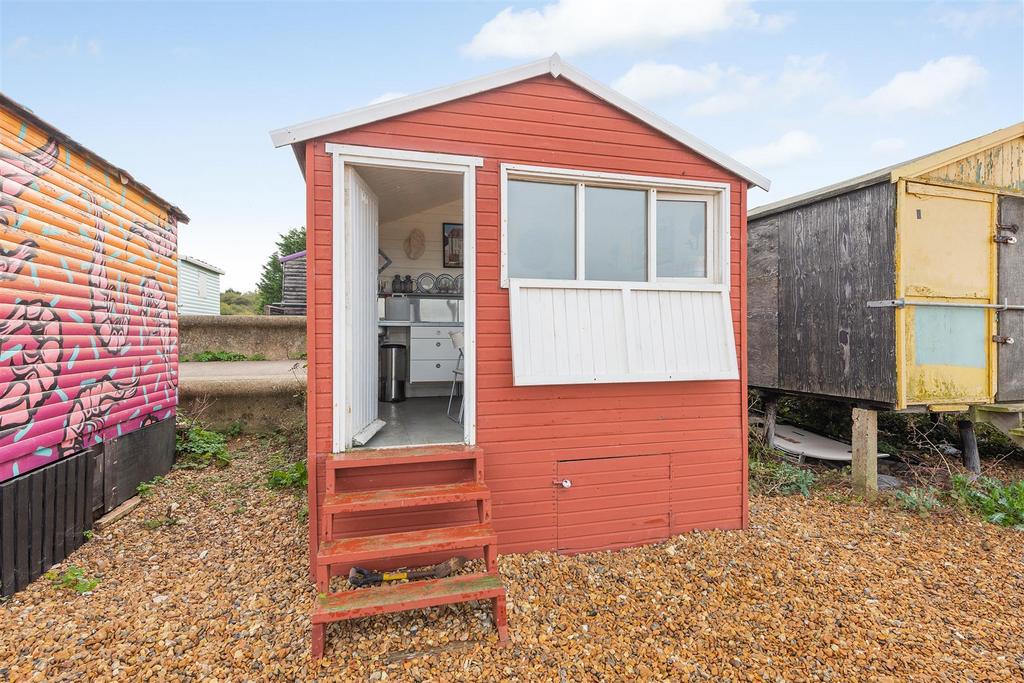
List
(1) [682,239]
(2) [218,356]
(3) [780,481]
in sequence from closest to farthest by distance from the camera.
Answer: (1) [682,239], (3) [780,481], (2) [218,356]

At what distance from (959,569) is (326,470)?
4.92 meters

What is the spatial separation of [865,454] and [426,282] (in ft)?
18.8

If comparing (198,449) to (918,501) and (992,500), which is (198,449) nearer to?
(918,501)

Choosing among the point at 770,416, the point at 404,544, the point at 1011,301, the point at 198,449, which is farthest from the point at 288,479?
the point at 1011,301

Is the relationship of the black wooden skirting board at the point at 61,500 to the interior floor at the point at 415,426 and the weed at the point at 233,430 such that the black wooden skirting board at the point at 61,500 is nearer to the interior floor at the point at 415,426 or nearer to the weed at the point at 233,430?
A: the weed at the point at 233,430

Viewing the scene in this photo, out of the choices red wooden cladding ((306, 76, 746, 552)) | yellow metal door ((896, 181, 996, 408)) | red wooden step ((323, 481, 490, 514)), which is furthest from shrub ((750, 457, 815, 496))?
red wooden step ((323, 481, 490, 514))

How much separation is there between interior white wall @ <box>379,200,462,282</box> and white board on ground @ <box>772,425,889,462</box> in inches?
216

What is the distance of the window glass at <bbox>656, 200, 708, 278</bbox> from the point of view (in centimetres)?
385

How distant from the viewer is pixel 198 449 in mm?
5648

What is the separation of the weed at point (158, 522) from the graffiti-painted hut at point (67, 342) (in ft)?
1.27

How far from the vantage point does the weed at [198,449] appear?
5443 mm

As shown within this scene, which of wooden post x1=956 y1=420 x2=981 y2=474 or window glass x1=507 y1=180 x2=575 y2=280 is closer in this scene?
window glass x1=507 y1=180 x2=575 y2=280

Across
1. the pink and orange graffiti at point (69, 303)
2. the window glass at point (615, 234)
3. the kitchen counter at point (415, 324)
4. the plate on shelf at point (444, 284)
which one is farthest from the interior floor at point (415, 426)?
the pink and orange graffiti at point (69, 303)

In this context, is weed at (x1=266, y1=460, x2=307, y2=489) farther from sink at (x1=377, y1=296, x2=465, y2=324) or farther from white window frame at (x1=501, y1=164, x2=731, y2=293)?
Answer: white window frame at (x1=501, y1=164, x2=731, y2=293)
